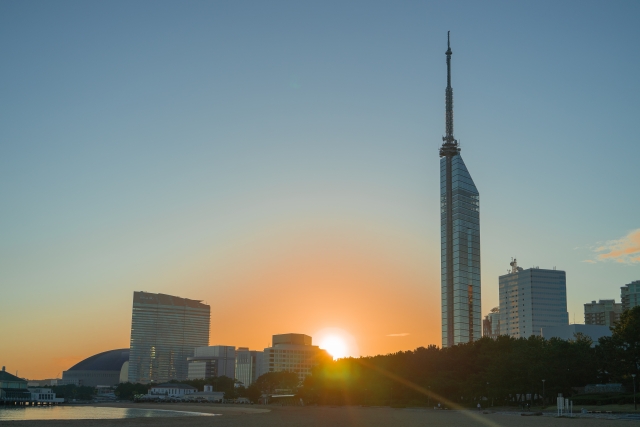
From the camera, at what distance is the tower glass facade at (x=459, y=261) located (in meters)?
186

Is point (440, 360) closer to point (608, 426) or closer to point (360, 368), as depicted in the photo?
point (360, 368)

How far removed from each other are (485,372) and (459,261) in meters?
73.8

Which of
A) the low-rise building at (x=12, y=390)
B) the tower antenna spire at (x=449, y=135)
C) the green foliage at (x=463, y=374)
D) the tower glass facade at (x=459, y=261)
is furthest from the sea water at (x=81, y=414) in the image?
the tower antenna spire at (x=449, y=135)

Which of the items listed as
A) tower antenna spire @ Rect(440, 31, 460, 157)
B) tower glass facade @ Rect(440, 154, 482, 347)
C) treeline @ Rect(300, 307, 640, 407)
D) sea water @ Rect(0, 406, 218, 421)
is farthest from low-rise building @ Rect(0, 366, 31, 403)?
tower antenna spire @ Rect(440, 31, 460, 157)

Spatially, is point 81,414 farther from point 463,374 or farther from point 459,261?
point 459,261

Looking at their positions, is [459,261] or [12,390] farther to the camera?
[12,390]

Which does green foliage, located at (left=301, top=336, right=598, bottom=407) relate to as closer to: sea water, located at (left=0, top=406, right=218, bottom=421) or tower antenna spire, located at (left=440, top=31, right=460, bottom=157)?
sea water, located at (left=0, top=406, right=218, bottom=421)

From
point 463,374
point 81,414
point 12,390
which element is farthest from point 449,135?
point 12,390

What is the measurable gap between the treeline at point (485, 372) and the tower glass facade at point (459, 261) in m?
36.8

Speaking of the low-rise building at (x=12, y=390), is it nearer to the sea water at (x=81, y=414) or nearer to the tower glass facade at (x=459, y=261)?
the sea water at (x=81, y=414)

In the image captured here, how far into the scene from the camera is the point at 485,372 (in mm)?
115188

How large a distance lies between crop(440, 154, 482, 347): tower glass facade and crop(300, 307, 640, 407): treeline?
36841mm

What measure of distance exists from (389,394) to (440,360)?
1230 centimetres

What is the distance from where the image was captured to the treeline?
9881 centimetres
